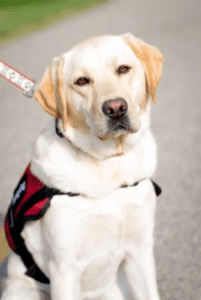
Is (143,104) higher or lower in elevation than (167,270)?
higher

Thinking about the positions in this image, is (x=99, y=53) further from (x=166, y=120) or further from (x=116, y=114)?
(x=166, y=120)

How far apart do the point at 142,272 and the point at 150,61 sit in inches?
54.8

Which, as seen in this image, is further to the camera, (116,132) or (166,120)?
(166,120)

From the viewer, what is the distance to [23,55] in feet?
31.3

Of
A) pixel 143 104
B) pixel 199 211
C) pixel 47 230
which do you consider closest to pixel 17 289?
pixel 47 230

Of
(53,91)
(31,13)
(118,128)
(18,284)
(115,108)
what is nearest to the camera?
(115,108)

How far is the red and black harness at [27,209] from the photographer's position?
2480 mm

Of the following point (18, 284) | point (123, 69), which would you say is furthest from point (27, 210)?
point (123, 69)

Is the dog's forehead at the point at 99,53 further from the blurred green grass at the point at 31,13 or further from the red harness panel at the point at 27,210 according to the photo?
the blurred green grass at the point at 31,13

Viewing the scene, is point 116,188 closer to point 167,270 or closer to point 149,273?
point 149,273

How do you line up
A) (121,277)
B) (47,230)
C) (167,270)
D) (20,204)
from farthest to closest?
(167,270)
(121,277)
(20,204)
(47,230)

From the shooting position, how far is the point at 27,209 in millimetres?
2533

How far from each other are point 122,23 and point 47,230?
10.4m

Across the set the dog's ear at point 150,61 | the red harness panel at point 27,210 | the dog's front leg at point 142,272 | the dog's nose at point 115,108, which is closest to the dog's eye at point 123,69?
the dog's ear at point 150,61
